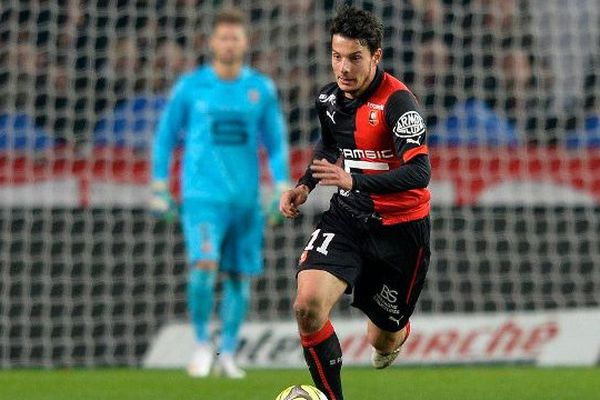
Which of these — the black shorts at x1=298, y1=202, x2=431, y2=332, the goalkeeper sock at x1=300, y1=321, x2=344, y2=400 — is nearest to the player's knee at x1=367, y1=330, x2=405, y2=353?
the black shorts at x1=298, y1=202, x2=431, y2=332

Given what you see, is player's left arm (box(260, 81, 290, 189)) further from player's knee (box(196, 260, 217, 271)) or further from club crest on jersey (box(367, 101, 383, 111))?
club crest on jersey (box(367, 101, 383, 111))

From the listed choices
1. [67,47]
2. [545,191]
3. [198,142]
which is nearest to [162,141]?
[198,142]

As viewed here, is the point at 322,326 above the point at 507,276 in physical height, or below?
above

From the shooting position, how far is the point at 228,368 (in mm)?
8211

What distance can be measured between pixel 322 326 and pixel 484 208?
4601 millimetres

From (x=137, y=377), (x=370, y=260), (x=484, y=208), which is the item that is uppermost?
(x=370, y=260)

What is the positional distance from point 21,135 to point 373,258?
5.11 meters

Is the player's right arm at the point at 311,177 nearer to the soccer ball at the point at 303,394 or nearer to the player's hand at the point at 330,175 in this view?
the player's hand at the point at 330,175

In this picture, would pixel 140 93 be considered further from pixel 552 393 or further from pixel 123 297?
pixel 552 393

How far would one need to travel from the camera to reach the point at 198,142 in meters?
8.38

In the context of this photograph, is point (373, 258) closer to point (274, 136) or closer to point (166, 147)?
point (274, 136)

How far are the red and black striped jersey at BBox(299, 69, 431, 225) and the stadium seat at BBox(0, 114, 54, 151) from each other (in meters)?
4.66

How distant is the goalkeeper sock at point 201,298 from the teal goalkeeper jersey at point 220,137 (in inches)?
18.9

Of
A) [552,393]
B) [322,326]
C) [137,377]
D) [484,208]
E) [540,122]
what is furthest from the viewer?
[540,122]
